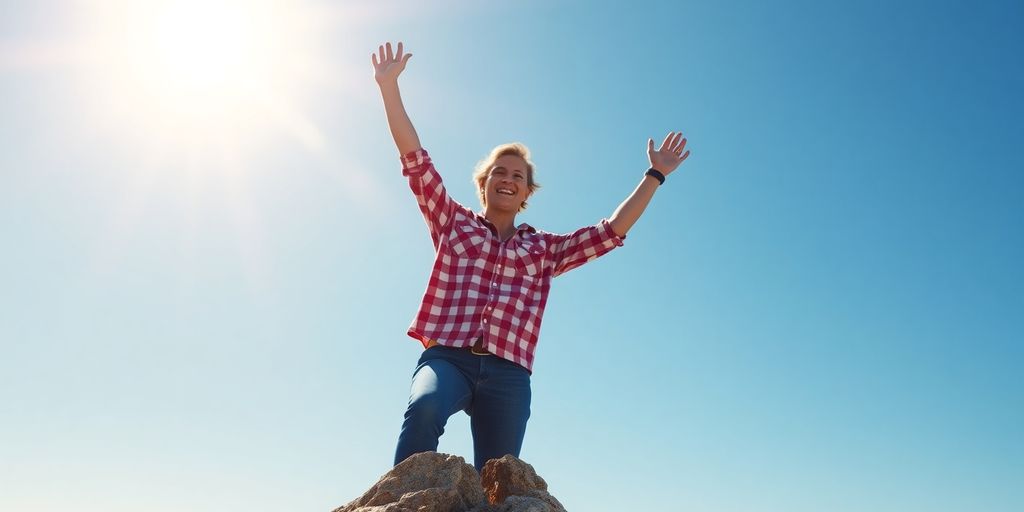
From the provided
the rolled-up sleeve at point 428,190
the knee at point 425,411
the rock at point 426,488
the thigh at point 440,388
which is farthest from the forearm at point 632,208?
the rock at point 426,488

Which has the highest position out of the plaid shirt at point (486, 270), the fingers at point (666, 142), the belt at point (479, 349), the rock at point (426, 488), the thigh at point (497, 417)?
the fingers at point (666, 142)

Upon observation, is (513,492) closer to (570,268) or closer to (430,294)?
(430,294)

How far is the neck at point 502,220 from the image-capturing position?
682cm

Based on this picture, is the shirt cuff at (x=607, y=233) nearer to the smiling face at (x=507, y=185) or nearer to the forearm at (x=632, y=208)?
the forearm at (x=632, y=208)

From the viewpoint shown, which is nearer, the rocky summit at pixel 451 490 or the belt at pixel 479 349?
the rocky summit at pixel 451 490

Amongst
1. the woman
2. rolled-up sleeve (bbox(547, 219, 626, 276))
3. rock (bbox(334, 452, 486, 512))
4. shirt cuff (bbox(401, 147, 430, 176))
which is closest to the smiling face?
the woman

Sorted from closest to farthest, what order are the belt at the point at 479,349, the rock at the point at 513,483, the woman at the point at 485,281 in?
the rock at the point at 513,483
the woman at the point at 485,281
the belt at the point at 479,349

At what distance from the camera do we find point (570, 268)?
6.82 m

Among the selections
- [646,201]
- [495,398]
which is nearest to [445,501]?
[495,398]

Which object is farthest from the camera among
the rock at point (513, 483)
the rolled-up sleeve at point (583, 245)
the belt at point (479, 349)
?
the rolled-up sleeve at point (583, 245)

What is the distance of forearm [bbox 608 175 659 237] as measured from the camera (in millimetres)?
6770

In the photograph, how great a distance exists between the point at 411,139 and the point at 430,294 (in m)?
1.18

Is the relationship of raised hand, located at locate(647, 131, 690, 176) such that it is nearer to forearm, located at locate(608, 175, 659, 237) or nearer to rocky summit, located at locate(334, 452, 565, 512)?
forearm, located at locate(608, 175, 659, 237)

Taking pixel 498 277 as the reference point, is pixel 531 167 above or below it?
above
